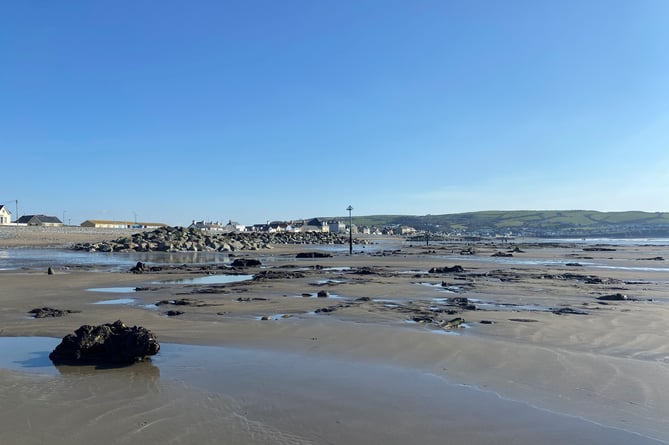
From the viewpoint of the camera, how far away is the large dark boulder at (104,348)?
6.62 meters

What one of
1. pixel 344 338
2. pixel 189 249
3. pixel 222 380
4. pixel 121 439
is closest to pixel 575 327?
pixel 344 338

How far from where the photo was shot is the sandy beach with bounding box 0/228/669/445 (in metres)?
4.48

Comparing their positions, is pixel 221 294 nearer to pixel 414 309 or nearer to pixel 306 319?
pixel 306 319

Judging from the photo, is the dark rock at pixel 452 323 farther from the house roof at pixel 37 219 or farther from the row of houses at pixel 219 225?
the house roof at pixel 37 219

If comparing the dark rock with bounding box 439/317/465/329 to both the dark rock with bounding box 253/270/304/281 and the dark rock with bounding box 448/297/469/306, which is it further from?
the dark rock with bounding box 253/270/304/281

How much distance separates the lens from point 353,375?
20.4 feet

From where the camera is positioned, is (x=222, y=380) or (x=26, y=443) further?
(x=222, y=380)

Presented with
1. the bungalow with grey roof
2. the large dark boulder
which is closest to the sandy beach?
the large dark boulder

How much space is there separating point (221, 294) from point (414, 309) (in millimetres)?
5974

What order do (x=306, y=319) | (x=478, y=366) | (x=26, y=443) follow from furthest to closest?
(x=306, y=319) → (x=478, y=366) → (x=26, y=443)

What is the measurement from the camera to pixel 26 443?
4.09 metres

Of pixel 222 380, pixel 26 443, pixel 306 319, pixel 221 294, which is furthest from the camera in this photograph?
pixel 221 294

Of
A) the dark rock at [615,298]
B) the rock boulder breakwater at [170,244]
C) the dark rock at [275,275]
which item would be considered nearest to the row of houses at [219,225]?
the rock boulder breakwater at [170,244]

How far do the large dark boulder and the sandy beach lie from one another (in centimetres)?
21
